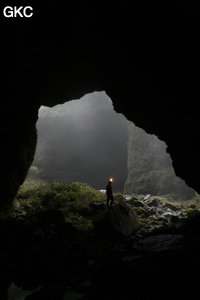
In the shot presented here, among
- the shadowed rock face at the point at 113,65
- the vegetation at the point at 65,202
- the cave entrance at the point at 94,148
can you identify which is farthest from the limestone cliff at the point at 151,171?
the shadowed rock face at the point at 113,65

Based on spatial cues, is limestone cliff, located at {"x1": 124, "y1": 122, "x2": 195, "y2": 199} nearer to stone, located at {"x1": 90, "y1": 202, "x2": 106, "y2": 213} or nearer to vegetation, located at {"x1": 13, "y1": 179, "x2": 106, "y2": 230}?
vegetation, located at {"x1": 13, "y1": 179, "x2": 106, "y2": 230}

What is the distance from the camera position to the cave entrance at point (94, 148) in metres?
31.7

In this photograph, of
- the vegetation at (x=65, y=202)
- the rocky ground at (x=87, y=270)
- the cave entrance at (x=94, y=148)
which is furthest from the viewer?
the cave entrance at (x=94, y=148)

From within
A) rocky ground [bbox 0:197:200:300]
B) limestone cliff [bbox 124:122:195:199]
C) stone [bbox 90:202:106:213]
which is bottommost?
rocky ground [bbox 0:197:200:300]

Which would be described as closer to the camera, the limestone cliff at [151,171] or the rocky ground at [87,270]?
the rocky ground at [87,270]

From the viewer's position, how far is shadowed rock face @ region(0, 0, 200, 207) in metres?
5.08

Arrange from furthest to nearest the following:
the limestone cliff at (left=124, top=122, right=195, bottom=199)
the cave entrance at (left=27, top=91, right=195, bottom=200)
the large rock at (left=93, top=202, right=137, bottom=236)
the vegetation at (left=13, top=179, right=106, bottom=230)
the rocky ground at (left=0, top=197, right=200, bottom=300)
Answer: the cave entrance at (left=27, top=91, right=195, bottom=200), the limestone cliff at (left=124, top=122, right=195, bottom=199), the vegetation at (left=13, top=179, right=106, bottom=230), the large rock at (left=93, top=202, right=137, bottom=236), the rocky ground at (left=0, top=197, right=200, bottom=300)

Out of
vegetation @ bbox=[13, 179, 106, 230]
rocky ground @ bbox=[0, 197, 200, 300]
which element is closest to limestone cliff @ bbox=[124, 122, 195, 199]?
vegetation @ bbox=[13, 179, 106, 230]

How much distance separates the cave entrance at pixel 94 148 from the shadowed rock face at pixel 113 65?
22054 mm

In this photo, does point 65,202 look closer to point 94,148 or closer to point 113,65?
point 113,65

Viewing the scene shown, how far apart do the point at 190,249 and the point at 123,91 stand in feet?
24.4

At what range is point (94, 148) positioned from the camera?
137ft

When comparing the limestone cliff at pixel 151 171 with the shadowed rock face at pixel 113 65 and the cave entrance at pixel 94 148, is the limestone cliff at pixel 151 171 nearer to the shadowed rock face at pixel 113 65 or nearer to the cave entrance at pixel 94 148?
the cave entrance at pixel 94 148

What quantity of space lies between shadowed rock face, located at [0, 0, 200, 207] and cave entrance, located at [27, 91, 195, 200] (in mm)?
22054
